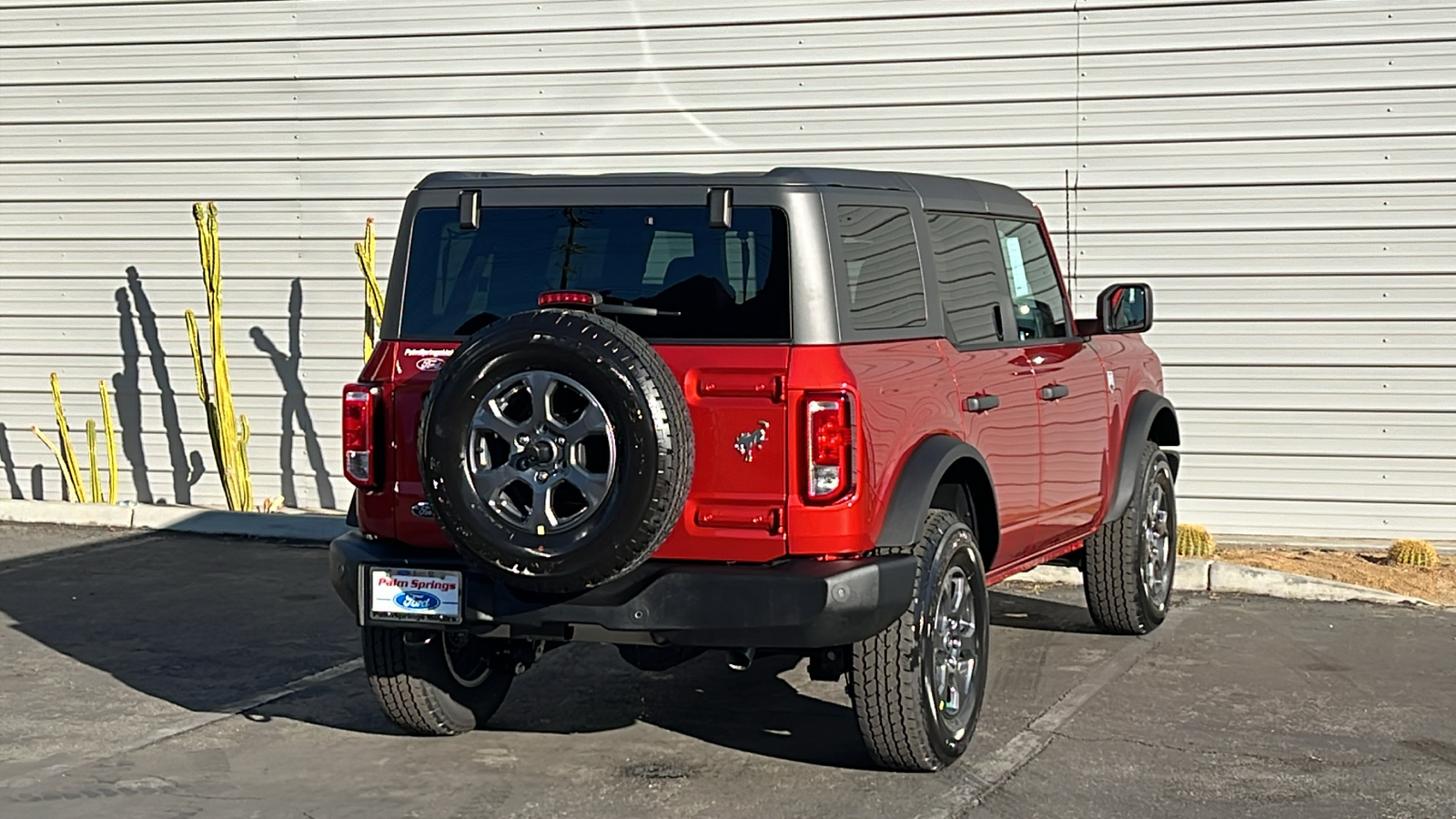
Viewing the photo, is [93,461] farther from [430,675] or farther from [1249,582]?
[1249,582]

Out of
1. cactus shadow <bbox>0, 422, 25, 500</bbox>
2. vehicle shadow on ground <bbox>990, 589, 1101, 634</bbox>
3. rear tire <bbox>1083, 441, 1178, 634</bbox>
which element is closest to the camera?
rear tire <bbox>1083, 441, 1178, 634</bbox>

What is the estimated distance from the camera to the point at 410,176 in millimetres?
12336

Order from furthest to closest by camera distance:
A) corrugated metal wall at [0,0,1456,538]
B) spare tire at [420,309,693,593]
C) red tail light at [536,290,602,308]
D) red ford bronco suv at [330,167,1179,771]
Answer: corrugated metal wall at [0,0,1456,538], red tail light at [536,290,602,308], red ford bronco suv at [330,167,1179,771], spare tire at [420,309,693,593]

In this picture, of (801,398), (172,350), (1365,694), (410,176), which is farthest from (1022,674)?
(172,350)

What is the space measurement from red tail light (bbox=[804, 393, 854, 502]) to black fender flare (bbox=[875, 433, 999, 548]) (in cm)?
29

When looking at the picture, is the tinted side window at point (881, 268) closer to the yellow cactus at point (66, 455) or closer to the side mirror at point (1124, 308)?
the side mirror at point (1124, 308)

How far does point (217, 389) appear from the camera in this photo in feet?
39.0

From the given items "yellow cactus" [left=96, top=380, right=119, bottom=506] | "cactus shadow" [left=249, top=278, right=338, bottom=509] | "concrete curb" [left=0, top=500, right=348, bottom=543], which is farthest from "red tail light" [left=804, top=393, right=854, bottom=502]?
"yellow cactus" [left=96, top=380, right=119, bottom=506]

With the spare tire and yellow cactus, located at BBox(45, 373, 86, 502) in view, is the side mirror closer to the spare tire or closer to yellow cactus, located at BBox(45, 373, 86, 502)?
the spare tire

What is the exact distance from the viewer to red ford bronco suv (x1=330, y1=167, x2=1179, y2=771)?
538 cm

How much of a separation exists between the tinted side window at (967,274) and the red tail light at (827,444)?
3.81 ft

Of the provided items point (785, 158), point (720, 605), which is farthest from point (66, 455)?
point (720, 605)

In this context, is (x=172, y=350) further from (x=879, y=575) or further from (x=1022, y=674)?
(x=879, y=575)

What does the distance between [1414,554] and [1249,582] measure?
1.21 metres
